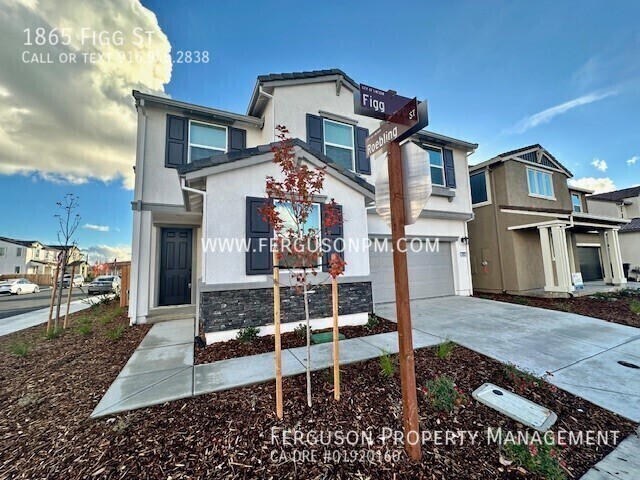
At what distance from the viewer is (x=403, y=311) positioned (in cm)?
219

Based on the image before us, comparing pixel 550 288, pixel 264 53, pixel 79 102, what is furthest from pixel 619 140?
pixel 79 102

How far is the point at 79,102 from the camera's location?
809 centimetres

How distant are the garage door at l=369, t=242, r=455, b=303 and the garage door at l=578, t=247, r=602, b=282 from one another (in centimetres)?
990

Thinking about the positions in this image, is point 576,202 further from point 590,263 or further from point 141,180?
point 141,180

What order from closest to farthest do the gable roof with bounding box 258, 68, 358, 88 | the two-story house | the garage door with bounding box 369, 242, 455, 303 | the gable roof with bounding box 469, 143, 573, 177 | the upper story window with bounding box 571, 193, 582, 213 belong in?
1. the two-story house
2. the gable roof with bounding box 258, 68, 358, 88
3. the garage door with bounding box 369, 242, 455, 303
4. the gable roof with bounding box 469, 143, 573, 177
5. the upper story window with bounding box 571, 193, 582, 213

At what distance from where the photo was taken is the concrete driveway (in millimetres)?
3348

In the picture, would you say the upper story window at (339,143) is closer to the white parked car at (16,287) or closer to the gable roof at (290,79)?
the gable roof at (290,79)

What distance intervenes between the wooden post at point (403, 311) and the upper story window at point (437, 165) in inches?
372

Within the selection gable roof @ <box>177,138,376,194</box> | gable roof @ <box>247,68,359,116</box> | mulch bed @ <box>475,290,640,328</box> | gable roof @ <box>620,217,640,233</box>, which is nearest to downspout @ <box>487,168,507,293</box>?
mulch bed @ <box>475,290,640,328</box>

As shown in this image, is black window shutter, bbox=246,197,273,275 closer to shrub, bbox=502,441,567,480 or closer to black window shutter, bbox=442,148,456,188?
shrub, bbox=502,441,567,480

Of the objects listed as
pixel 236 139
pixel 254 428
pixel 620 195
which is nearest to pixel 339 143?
pixel 236 139

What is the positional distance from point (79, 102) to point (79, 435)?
393 inches

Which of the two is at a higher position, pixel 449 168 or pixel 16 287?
pixel 449 168

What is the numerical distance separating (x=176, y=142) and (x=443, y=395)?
343 inches
